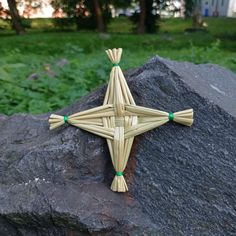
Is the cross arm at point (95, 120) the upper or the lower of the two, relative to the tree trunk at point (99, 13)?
upper

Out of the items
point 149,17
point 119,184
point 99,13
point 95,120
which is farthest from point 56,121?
point 149,17

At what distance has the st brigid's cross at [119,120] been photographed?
1.24 meters

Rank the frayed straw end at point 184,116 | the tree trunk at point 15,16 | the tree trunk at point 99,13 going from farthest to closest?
1. the tree trunk at point 99,13
2. the tree trunk at point 15,16
3. the frayed straw end at point 184,116

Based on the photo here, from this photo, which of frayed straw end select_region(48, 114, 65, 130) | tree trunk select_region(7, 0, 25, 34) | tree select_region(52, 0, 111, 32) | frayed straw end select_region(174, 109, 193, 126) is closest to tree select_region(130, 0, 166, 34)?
tree select_region(52, 0, 111, 32)

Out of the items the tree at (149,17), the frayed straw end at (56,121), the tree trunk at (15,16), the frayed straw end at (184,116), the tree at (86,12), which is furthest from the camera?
the tree at (86,12)

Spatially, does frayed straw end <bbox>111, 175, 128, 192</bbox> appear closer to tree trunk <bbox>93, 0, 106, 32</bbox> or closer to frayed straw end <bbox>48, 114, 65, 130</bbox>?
frayed straw end <bbox>48, 114, 65, 130</bbox>

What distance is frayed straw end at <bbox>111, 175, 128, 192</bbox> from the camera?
1257mm

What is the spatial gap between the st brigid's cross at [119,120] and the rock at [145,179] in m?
0.04

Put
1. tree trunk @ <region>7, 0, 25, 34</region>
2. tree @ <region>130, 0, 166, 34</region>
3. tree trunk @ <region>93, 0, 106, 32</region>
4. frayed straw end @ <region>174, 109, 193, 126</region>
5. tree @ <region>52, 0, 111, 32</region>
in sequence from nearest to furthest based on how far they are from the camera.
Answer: frayed straw end @ <region>174, 109, 193, 126</region>
tree trunk @ <region>7, 0, 25, 34</region>
tree trunk @ <region>93, 0, 106, 32</region>
tree @ <region>130, 0, 166, 34</region>
tree @ <region>52, 0, 111, 32</region>

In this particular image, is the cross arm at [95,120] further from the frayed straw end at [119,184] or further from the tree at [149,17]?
the tree at [149,17]

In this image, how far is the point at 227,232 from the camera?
1.25m

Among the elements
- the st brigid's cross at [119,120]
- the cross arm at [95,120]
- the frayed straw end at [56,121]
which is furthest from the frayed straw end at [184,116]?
the frayed straw end at [56,121]

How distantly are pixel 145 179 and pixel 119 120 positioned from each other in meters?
0.20

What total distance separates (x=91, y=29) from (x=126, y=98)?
1081 cm
